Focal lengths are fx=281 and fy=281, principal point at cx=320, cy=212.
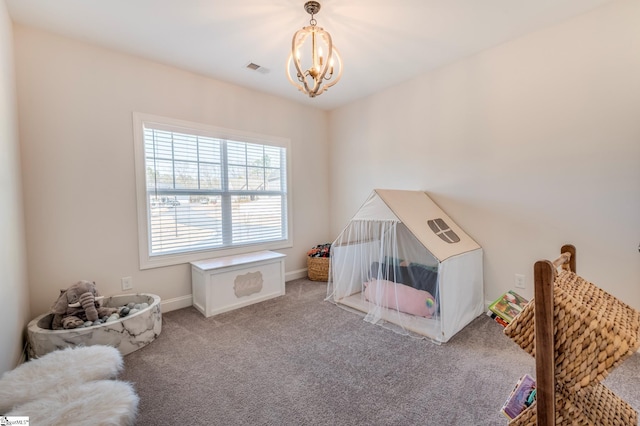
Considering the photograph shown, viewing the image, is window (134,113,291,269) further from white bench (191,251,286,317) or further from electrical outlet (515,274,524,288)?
electrical outlet (515,274,524,288)

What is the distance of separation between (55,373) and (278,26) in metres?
2.82

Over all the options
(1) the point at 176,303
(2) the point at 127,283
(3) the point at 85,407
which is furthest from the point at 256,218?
(3) the point at 85,407

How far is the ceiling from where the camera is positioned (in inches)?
83.5

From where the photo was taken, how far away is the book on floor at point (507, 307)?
1.20 meters

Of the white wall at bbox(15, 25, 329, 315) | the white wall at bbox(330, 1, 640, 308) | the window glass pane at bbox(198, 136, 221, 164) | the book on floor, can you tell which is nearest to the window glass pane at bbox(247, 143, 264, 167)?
the window glass pane at bbox(198, 136, 221, 164)

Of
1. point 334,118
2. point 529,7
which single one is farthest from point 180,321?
point 529,7

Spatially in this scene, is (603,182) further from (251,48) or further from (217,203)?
(217,203)

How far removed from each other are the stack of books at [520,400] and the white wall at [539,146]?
1.84 meters

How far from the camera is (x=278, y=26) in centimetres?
237

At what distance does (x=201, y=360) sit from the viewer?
2141 millimetres

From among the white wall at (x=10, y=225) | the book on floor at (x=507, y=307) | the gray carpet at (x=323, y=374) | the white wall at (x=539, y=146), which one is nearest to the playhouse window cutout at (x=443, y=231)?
the white wall at (x=539, y=146)

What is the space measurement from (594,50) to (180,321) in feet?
14.2

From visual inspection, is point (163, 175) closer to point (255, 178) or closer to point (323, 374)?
point (255, 178)

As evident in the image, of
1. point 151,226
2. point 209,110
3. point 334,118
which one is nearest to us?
point 151,226
